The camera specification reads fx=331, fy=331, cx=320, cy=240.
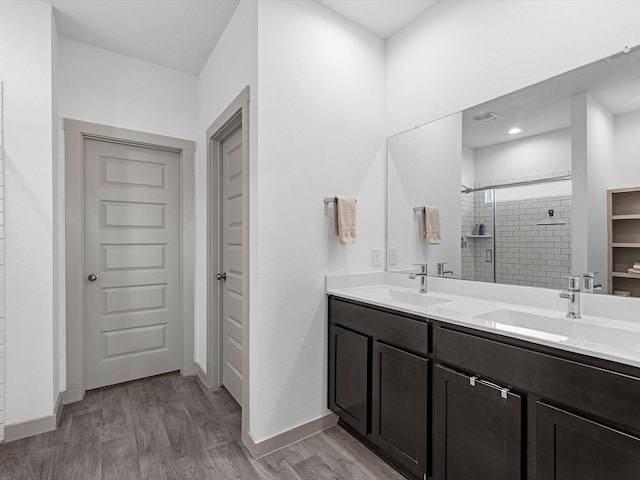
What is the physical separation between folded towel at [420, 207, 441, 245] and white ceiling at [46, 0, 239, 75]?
1.86 metres

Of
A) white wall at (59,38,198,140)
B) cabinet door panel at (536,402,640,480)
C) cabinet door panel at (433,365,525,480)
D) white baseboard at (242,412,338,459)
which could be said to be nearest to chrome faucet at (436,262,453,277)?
cabinet door panel at (433,365,525,480)

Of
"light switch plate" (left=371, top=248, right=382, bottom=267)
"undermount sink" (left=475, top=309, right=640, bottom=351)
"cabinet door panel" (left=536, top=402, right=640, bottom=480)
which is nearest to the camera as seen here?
"cabinet door panel" (left=536, top=402, right=640, bottom=480)

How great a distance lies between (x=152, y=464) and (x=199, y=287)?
4.81 feet

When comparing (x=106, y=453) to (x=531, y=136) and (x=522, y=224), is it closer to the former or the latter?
(x=522, y=224)

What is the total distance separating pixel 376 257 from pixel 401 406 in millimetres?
1034

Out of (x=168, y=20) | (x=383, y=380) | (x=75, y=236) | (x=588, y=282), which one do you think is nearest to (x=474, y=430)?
(x=383, y=380)

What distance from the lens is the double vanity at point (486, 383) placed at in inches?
38.6

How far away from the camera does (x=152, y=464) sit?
1817 millimetres

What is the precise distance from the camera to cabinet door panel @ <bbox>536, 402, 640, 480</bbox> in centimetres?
93

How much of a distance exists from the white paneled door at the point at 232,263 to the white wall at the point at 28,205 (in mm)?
1128

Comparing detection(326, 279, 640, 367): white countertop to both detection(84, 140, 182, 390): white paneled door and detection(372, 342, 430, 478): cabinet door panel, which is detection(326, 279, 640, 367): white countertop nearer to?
detection(372, 342, 430, 478): cabinet door panel

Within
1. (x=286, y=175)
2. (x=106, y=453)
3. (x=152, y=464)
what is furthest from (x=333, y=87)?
(x=106, y=453)

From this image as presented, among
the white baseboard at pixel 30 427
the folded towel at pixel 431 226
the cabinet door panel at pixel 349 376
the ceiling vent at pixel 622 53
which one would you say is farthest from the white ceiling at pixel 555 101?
the white baseboard at pixel 30 427

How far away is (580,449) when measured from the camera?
1.01 meters
